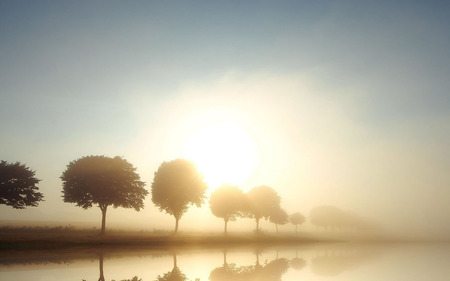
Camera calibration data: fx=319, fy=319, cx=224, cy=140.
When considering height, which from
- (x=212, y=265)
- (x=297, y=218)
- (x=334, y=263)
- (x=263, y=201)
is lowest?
(x=297, y=218)

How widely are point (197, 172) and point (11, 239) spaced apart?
43.7 metres

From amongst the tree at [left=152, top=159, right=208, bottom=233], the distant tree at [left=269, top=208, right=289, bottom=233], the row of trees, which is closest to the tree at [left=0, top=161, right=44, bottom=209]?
the row of trees

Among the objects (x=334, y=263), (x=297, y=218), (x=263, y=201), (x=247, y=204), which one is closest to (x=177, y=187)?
(x=247, y=204)

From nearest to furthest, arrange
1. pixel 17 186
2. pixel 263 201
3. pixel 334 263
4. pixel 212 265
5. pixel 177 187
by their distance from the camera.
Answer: pixel 212 265
pixel 334 263
pixel 17 186
pixel 177 187
pixel 263 201

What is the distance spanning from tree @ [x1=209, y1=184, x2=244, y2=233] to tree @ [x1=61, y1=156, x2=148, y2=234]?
40.8 metres

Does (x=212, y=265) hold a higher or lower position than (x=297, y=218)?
higher

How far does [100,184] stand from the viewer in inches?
2269

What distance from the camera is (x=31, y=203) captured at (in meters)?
56.7

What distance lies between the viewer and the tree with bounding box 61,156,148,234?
188 feet

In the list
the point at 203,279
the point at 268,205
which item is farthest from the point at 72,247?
the point at 268,205

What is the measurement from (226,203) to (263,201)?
25.1 meters

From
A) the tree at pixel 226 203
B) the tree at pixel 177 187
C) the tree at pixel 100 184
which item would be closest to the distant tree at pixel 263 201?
the tree at pixel 226 203

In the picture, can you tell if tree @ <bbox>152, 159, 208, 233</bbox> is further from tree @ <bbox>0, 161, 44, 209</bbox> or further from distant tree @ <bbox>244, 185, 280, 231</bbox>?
distant tree @ <bbox>244, 185, 280, 231</bbox>

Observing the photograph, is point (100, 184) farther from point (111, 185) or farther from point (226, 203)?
point (226, 203)
